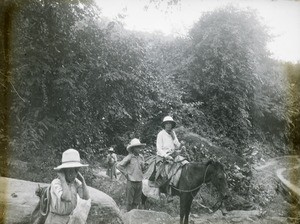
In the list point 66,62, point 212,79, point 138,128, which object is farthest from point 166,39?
point 66,62

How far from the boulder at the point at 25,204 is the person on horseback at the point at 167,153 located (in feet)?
8.43

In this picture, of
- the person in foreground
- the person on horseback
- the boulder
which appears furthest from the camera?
the person on horseback

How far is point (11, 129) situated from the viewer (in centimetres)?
941

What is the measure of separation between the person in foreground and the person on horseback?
16.6ft

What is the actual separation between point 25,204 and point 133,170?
333 cm

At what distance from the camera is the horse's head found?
895 centimetres

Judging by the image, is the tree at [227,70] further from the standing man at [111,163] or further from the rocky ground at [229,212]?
the standing man at [111,163]

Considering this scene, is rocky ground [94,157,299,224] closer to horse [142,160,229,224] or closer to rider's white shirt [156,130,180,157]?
horse [142,160,229,224]

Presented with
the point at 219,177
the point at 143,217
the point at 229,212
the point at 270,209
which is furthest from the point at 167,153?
the point at 270,209

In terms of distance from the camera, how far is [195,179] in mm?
9352

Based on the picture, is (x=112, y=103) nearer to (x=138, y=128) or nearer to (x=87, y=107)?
(x=87, y=107)

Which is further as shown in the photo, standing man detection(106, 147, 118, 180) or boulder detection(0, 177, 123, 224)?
standing man detection(106, 147, 118, 180)

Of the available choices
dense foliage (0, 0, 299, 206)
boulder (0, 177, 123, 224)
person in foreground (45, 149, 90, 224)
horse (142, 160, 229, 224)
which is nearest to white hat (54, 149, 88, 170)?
person in foreground (45, 149, 90, 224)

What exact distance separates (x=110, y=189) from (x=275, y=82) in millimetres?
12798
